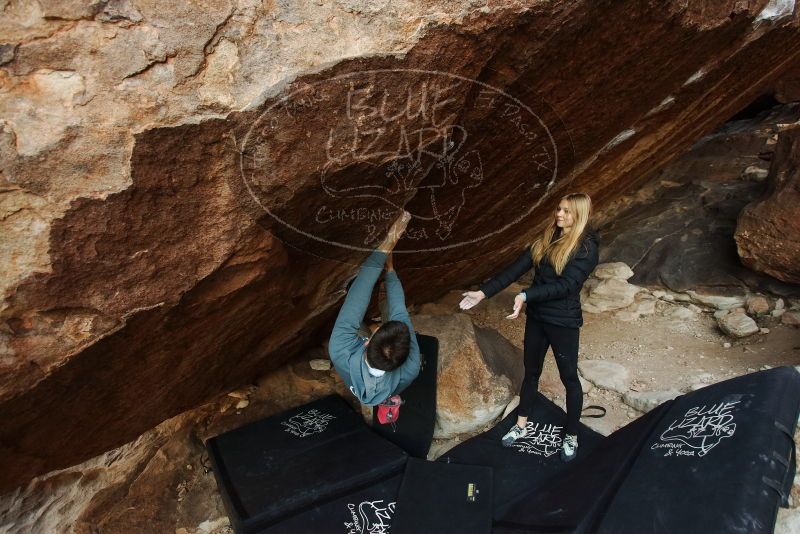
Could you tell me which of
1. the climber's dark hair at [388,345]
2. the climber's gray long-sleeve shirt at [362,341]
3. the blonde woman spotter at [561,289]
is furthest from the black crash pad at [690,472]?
the climber's dark hair at [388,345]

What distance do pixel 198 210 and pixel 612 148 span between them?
2.44 meters

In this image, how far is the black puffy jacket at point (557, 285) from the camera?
2404 mm

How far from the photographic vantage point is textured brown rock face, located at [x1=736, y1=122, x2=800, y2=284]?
11.6 ft

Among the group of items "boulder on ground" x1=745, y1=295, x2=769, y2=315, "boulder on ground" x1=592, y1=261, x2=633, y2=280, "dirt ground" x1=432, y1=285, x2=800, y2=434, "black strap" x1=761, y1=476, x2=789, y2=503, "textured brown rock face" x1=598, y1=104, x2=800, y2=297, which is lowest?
"dirt ground" x1=432, y1=285, x2=800, y2=434

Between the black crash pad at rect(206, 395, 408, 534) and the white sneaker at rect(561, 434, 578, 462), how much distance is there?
32.9 inches

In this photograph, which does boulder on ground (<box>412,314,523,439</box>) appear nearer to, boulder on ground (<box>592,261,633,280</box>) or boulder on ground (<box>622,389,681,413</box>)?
boulder on ground (<box>622,389,681,413</box>)

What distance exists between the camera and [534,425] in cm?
297

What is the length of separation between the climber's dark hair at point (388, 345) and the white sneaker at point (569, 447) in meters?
1.19

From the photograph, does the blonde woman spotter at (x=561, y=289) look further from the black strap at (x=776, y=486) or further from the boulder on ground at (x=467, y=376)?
the black strap at (x=776, y=486)

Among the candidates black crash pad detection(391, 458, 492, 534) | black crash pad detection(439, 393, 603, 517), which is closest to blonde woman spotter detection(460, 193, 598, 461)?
black crash pad detection(439, 393, 603, 517)

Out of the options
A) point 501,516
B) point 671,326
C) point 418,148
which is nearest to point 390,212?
point 418,148

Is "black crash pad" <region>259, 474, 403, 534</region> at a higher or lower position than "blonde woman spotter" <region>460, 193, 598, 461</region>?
lower

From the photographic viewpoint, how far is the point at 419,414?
298 cm

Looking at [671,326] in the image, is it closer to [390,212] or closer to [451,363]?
[451,363]
